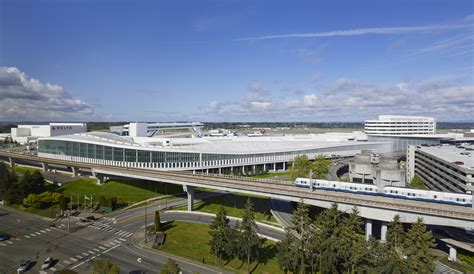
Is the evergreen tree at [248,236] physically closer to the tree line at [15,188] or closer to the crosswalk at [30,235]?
the crosswalk at [30,235]

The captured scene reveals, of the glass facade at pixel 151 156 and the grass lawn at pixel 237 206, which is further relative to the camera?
the glass facade at pixel 151 156

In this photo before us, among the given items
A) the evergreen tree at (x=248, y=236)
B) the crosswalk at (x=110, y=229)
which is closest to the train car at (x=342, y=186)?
the evergreen tree at (x=248, y=236)

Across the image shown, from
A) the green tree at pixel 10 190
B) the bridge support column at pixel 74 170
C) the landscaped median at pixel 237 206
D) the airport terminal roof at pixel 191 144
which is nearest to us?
the landscaped median at pixel 237 206

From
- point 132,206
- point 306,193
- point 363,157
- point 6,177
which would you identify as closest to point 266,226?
point 306,193

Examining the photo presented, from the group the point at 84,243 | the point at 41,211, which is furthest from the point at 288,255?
the point at 41,211

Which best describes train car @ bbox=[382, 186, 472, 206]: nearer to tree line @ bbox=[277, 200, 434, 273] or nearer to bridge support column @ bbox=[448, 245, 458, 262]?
bridge support column @ bbox=[448, 245, 458, 262]

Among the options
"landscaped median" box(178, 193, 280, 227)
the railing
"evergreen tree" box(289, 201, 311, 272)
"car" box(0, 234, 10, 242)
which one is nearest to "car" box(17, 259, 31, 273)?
"car" box(0, 234, 10, 242)

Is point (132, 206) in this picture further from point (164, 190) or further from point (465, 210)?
point (465, 210)
